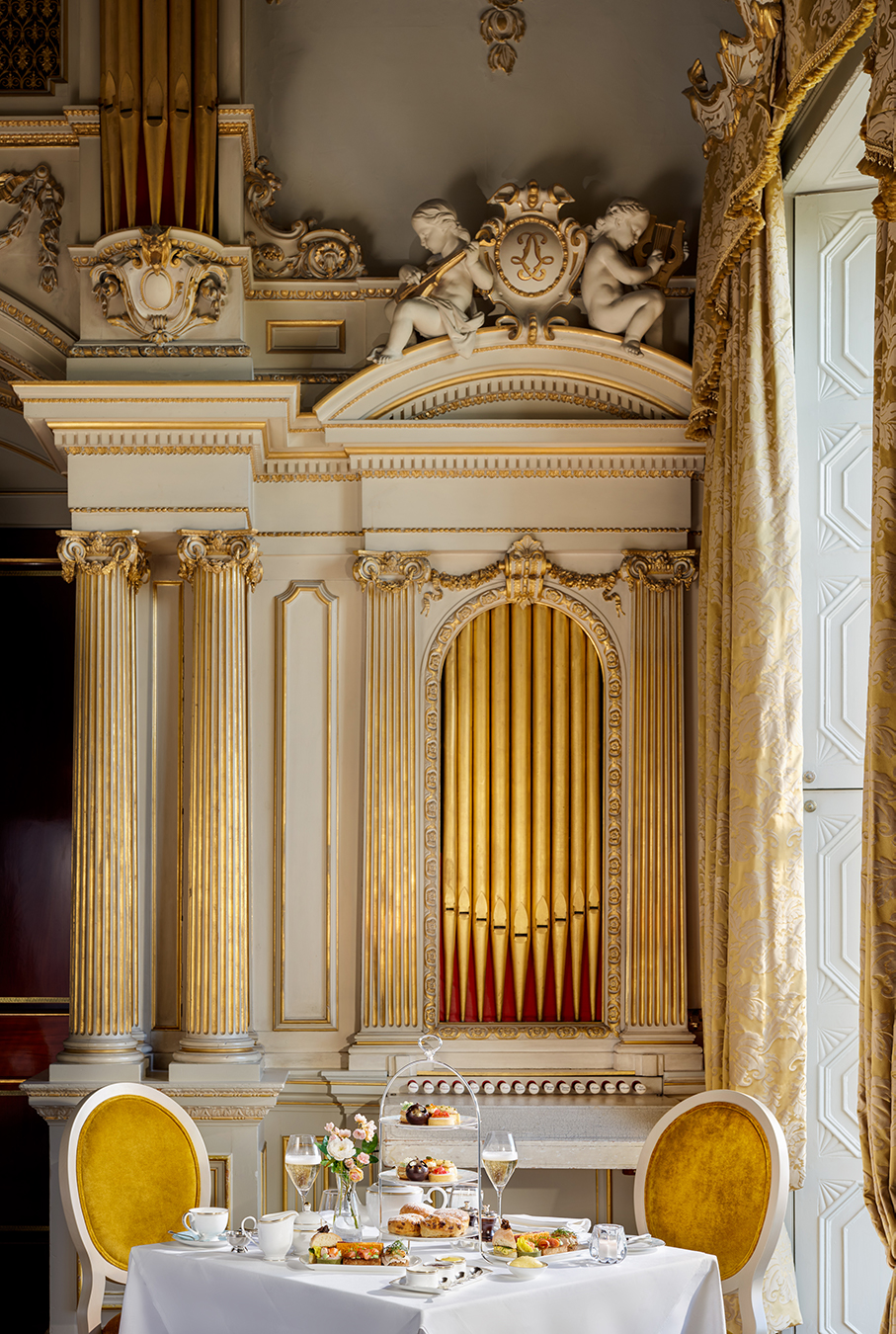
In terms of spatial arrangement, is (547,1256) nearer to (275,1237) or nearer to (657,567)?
(275,1237)

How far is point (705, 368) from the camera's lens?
4.67 metres

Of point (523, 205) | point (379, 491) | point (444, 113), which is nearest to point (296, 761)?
point (379, 491)

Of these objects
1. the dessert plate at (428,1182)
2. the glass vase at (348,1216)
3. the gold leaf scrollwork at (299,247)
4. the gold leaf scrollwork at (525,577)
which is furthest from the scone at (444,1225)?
the gold leaf scrollwork at (299,247)

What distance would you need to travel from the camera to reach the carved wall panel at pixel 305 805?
5121mm

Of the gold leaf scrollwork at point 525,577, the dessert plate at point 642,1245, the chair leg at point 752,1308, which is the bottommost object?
the chair leg at point 752,1308

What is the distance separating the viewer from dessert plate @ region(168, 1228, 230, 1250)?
10.8 feet

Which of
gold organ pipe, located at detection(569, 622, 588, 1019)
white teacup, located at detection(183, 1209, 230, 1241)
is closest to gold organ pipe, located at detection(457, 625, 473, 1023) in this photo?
gold organ pipe, located at detection(569, 622, 588, 1019)

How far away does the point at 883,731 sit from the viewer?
2.86 metres

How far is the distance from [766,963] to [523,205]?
3013 millimetres

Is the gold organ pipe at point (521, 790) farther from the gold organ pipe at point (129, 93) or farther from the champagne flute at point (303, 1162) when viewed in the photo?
the gold organ pipe at point (129, 93)

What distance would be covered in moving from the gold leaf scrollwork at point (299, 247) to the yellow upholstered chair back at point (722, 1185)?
348 cm

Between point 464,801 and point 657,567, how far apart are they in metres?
1.23

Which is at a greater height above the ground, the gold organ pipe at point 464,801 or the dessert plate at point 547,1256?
the gold organ pipe at point 464,801

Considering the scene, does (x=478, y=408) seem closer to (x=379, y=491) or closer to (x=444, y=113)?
(x=379, y=491)
